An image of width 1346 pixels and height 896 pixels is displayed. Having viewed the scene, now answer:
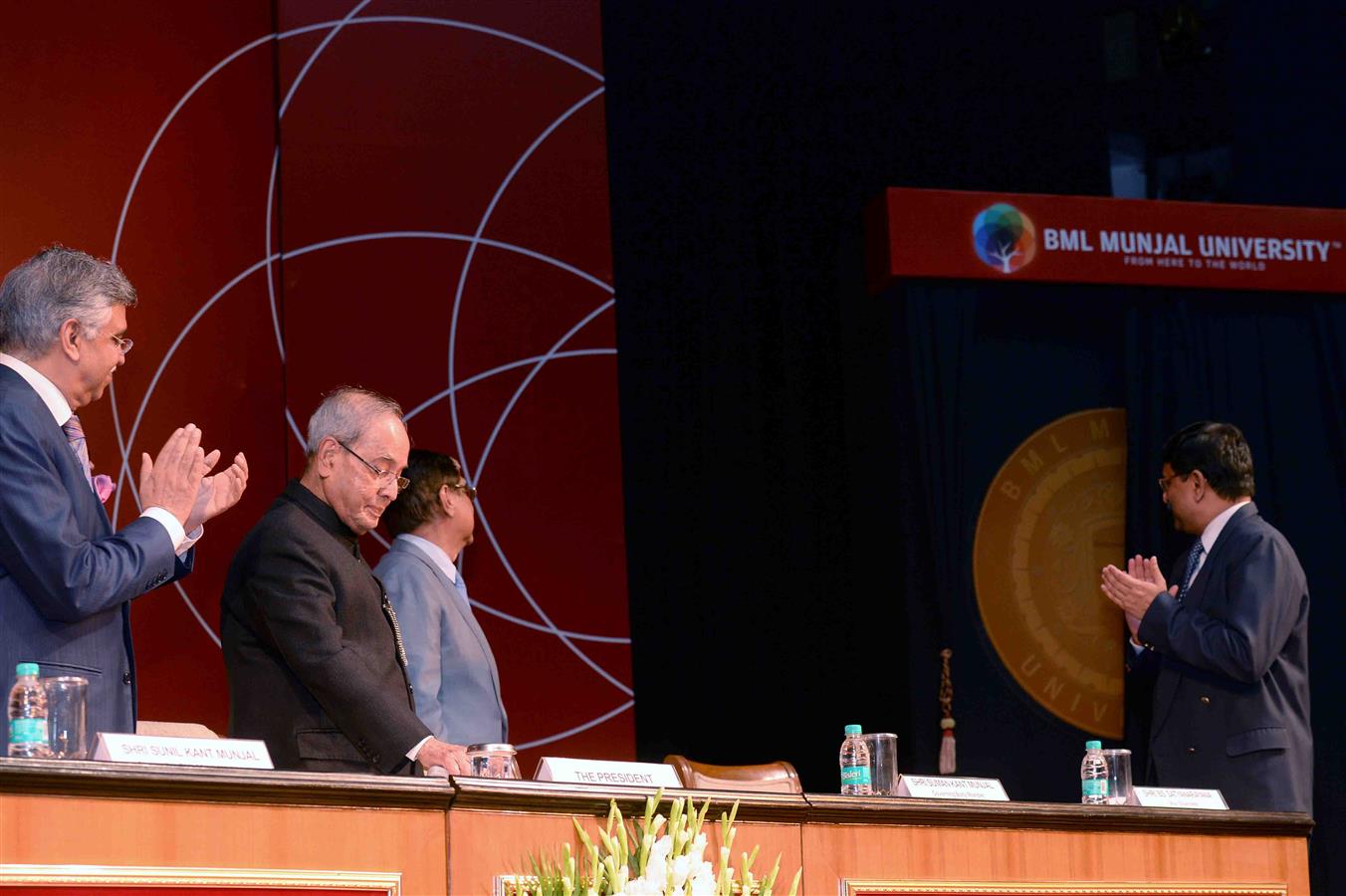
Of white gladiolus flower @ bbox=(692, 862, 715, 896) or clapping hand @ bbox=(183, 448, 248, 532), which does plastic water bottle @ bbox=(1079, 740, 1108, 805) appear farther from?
clapping hand @ bbox=(183, 448, 248, 532)

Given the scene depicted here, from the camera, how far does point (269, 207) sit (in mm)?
5340

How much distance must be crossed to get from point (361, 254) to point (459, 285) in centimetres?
31

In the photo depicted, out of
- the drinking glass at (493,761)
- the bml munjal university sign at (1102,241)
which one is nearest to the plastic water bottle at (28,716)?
the drinking glass at (493,761)

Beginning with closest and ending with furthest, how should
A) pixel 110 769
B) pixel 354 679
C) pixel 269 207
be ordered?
pixel 110 769 → pixel 354 679 → pixel 269 207

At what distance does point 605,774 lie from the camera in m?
2.82

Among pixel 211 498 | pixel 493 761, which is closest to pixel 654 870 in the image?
pixel 493 761

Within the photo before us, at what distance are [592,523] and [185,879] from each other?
3331mm

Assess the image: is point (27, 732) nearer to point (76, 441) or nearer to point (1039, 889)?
point (76, 441)

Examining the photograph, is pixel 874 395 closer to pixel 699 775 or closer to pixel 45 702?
pixel 699 775

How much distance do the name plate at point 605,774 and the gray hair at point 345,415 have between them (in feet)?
3.00

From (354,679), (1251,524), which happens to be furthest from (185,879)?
(1251,524)

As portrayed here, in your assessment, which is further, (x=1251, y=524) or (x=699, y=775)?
(x=1251, y=524)

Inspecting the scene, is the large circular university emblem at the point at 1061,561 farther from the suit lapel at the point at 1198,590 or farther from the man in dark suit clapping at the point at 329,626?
the man in dark suit clapping at the point at 329,626

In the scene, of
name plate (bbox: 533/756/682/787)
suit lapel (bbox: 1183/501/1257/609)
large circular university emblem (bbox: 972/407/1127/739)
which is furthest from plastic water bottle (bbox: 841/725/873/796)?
large circular university emblem (bbox: 972/407/1127/739)
